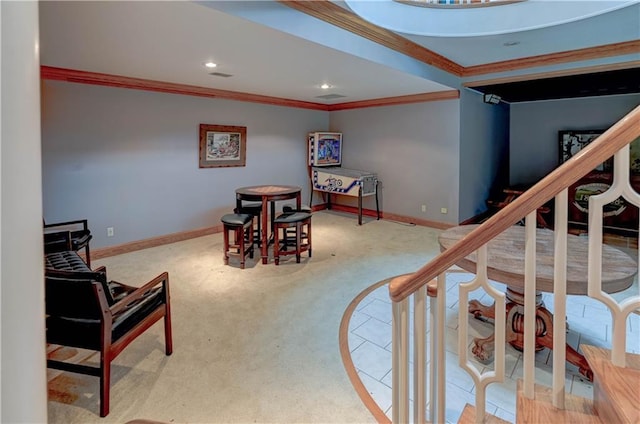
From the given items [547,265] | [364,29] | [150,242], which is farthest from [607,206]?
[150,242]

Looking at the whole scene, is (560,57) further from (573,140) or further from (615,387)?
(615,387)

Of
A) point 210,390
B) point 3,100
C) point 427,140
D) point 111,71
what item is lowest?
point 210,390

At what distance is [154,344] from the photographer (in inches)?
98.8

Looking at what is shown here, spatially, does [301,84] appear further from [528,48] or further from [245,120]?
[528,48]

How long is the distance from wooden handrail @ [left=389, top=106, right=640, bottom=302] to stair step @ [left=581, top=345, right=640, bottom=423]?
516mm

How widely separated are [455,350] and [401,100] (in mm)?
4743

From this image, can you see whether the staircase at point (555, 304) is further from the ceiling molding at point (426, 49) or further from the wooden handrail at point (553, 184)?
the ceiling molding at point (426, 49)

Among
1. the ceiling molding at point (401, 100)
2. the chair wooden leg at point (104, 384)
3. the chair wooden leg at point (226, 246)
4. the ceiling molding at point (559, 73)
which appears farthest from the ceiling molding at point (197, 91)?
the chair wooden leg at point (104, 384)

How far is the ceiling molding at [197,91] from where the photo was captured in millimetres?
3976

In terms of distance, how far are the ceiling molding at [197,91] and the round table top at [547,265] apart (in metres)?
3.68

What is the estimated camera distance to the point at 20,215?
0.45m

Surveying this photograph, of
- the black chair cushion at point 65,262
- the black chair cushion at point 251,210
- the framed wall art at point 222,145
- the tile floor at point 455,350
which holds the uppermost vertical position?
the framed wall art at point 222,145

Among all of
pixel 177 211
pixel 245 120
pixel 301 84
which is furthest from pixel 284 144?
pixel 177 211

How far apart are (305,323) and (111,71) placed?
Result: 142 inches
